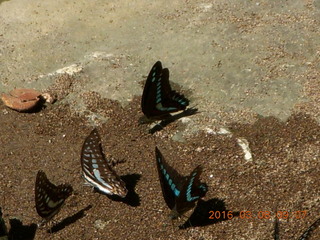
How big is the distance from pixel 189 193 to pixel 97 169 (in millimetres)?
863

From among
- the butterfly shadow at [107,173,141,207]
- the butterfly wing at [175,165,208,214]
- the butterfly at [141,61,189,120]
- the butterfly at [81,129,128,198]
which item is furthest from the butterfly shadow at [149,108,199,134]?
the butterfly wing at [175,165,208,214]

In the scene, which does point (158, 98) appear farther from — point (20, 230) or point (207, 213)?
point (20, 230)

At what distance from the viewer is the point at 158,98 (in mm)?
5434

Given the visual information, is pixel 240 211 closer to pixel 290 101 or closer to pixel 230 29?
pixel 290 101

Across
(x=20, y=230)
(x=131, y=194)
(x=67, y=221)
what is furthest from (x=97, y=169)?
(x=20, y=230)

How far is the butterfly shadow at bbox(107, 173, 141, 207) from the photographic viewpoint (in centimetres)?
469

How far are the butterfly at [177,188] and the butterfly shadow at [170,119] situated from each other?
0.87 m

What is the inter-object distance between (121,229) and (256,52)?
2686 millimetres

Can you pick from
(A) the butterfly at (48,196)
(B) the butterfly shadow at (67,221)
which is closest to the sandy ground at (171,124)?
(B) the butterfly shadow at (67,221)

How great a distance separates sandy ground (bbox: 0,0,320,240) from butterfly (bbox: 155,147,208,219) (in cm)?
17

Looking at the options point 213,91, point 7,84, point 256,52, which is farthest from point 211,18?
point 7,84
